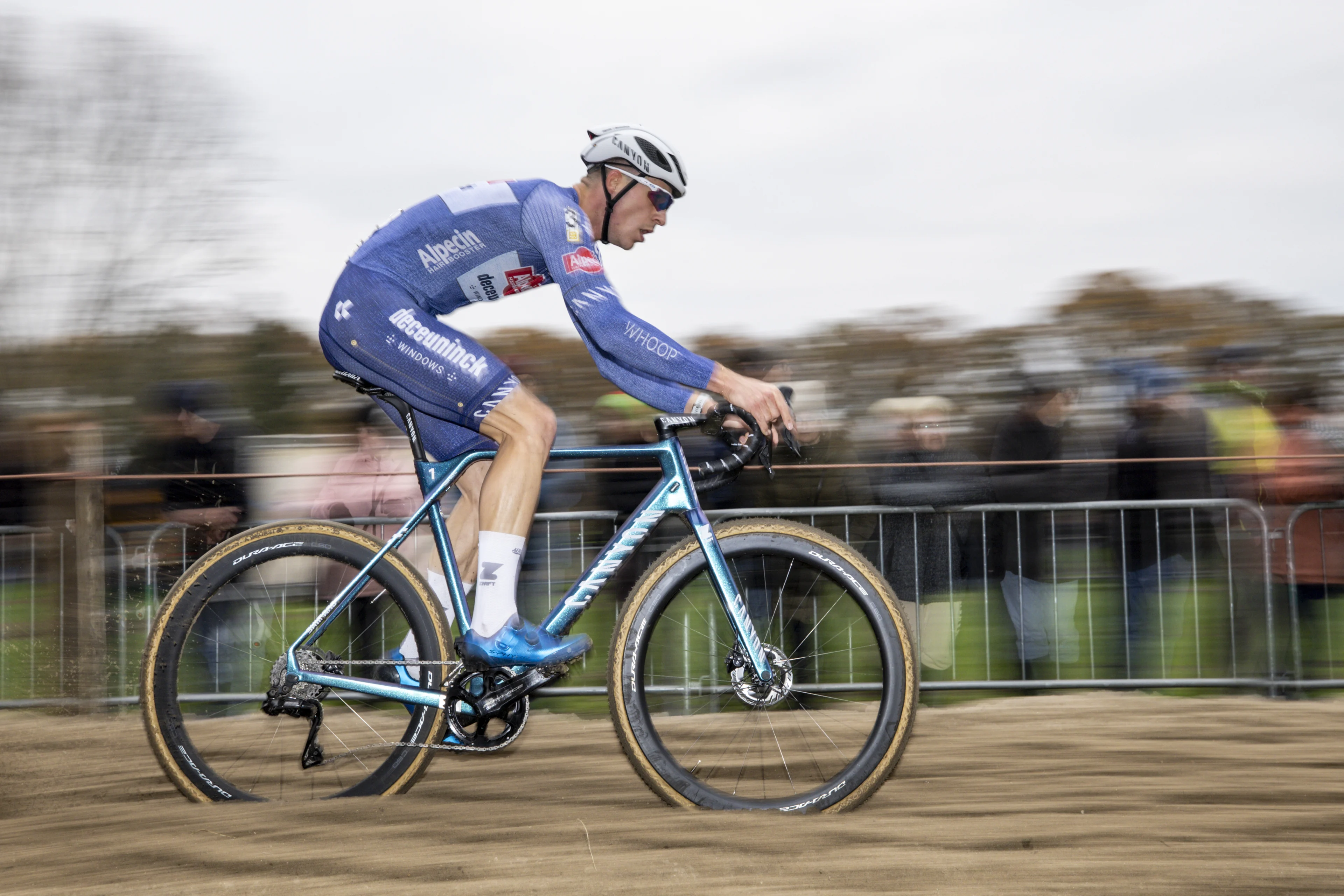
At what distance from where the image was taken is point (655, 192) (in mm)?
3615

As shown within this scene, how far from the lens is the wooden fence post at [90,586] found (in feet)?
18.9

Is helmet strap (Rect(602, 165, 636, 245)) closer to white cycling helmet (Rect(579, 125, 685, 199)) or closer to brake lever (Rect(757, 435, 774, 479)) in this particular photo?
white cycling helmet (Rect(579, 125, 685, 199))

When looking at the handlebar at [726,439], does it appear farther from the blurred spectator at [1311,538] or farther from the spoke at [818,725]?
the blurred spectator at [1311,538]

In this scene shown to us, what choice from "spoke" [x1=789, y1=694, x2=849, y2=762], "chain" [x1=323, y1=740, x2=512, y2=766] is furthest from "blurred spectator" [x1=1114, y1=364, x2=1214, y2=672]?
"chain" [x1=323, y1=740, x2=512, y2=766]

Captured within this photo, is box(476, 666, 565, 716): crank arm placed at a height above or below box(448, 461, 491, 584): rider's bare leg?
below

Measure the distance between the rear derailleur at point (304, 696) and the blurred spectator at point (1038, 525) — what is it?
415cm

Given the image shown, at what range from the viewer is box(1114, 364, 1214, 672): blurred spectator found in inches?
262

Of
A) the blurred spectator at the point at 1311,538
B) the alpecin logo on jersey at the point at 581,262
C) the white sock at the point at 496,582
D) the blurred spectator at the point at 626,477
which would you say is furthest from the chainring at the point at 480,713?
the blurred spectator at the point at 1311,538

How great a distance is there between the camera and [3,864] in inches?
119

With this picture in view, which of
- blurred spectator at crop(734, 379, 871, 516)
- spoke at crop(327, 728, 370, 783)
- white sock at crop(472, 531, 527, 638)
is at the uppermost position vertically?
blurred spectator at crop(734, 379, 871, 516)

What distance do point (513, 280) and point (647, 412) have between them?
3069mm

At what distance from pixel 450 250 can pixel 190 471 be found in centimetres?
324

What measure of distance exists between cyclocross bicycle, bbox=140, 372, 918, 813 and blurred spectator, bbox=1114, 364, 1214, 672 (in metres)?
3.56

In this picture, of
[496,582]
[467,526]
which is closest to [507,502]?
[496,582]
